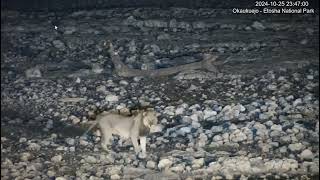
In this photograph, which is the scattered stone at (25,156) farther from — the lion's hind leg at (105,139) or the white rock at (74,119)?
the white rock at (74,119)

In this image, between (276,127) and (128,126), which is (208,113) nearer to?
(276,127)

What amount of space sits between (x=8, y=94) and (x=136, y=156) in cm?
331

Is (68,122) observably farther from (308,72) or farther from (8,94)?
(308,72)

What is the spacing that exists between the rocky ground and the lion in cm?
16

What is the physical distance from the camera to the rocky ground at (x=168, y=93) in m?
6.89

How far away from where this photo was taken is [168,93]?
923cm

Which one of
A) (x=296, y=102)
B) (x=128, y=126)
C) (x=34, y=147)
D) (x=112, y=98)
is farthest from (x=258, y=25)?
(x=34, y=147)

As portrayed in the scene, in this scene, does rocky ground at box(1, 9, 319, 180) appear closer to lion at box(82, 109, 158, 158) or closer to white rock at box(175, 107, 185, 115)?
white rock at box(175, 107, 185, 115)

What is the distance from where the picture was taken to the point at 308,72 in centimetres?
995

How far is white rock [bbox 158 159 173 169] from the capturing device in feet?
22.3

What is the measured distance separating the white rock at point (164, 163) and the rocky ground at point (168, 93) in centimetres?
1

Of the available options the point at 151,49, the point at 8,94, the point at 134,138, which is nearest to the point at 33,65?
the point at 8,94

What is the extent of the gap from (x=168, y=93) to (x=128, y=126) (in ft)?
6.93

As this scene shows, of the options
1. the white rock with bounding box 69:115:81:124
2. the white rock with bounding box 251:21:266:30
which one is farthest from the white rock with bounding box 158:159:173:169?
the white rock with bounding box 251:21:266:30
